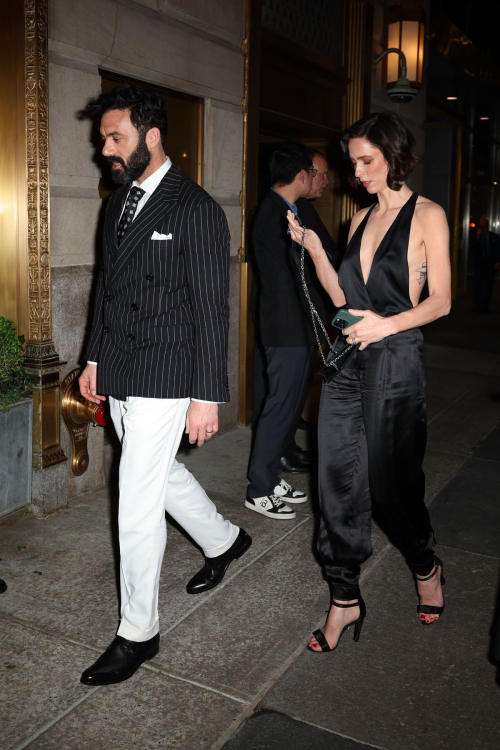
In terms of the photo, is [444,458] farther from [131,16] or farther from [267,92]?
[131,16]

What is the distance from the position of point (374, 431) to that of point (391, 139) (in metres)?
1.13

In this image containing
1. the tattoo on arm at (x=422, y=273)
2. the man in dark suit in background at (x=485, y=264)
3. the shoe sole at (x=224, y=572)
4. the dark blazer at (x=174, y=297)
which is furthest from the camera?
the man in dark suit in background at (x=485, y=264)

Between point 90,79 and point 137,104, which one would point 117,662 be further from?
point 90,79

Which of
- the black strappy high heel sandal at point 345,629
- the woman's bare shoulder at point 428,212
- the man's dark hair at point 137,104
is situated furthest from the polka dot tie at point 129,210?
the black strappy high heel sandal at point 345,629

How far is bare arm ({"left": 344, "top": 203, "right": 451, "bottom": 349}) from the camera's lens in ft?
10.0

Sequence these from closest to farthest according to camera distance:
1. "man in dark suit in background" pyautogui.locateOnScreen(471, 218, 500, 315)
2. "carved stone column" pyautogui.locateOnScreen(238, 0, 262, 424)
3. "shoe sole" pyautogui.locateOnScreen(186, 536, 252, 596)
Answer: "shoe sole" pyautogui.locateOnScreen(186, 536, 252, 596) → "carved stone column" pyautogui.locateOnScreen(238, 0, 262, 424) → "man in dark suit in background" pyautogui.locateOnScreen(471, 218, 500, 315)

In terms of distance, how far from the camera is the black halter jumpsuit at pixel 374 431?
3.18 metres

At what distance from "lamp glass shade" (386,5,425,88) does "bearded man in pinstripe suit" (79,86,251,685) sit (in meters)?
6.33

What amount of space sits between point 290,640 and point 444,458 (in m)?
3.04

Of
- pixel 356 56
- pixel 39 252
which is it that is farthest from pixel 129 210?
pixel 356 56

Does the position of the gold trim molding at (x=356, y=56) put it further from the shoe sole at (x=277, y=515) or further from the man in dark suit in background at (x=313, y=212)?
the shoe sole at (x=277, y=515)

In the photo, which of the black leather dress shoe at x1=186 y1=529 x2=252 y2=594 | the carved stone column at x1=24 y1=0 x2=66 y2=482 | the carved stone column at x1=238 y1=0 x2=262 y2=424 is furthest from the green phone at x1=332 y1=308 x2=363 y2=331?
the carved stone column at x1=238 y1=0 x2=262 y2=424

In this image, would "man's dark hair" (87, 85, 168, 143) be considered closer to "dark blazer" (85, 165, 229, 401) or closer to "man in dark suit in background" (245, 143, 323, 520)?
Result: "dark blazer" (85, 165, 229, 401)

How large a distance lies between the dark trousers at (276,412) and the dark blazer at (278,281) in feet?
0.27
